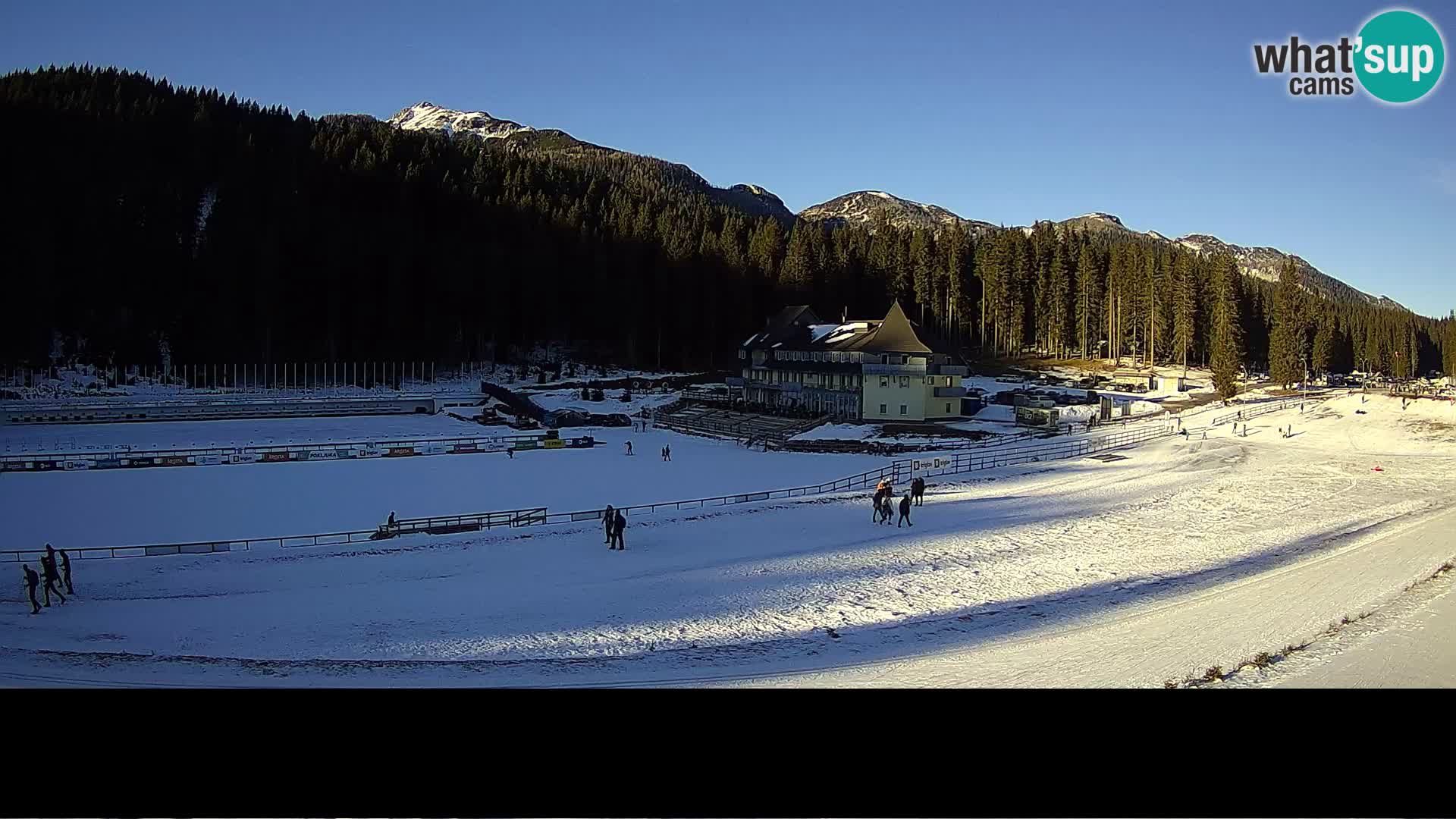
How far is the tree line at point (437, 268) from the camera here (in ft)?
237

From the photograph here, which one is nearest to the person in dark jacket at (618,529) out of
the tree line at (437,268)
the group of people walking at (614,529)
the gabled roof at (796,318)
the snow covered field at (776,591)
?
the group of people walking at (614,529)

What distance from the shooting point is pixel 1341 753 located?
437 cm

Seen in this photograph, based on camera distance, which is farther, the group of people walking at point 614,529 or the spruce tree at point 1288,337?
the spruce tree at point 1288,337

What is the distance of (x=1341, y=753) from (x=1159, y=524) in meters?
20.8

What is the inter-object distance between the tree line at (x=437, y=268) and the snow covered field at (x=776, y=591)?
4539 centimetres

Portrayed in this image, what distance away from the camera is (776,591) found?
1672cm

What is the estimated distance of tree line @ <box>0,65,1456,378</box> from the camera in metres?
72.3

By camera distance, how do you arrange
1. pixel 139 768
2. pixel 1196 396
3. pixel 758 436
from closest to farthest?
1. pixel 139 768
2. pixel 758 436
3. pixel 1196 396

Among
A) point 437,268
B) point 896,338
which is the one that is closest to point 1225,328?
point 896,338

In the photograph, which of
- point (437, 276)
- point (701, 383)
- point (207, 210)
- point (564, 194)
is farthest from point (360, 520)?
point (564, 194)

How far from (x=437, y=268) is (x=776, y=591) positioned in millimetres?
71996

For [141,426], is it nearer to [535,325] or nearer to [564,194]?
[535,325]

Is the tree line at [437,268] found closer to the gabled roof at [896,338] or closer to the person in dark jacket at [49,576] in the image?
the gabled roof at [896,338]

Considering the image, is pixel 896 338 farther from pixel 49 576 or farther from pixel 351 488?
pixel 49 576
